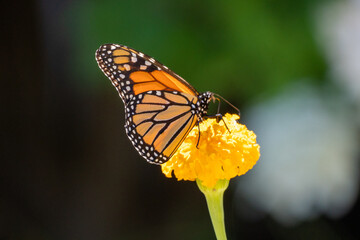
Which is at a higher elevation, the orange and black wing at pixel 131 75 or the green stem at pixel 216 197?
the orange and black wing at pixel 131 75

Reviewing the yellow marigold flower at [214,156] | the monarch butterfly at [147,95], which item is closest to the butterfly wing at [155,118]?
the monarch butterfly at [147,95]

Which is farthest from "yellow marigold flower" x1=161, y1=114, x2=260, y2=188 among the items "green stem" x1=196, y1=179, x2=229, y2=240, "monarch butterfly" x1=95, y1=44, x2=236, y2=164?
"monarch butterfly" x1=95, y1=44, x2=236, y2=164

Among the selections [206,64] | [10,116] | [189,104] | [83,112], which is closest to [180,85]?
[189,104]

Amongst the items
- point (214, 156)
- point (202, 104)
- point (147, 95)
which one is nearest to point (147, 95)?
point (147, 95)

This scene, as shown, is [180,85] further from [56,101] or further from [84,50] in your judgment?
[56,101]

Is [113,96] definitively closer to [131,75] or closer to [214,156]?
[131,75]

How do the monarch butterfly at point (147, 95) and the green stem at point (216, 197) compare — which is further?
the monarch butterfly at point (147, 95)

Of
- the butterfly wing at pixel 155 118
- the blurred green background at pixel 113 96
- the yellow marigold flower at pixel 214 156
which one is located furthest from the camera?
the blurred green background at pixel 113 96

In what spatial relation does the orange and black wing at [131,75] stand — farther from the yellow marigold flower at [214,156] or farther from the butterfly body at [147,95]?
the yellow marigold flower at [214,156]
